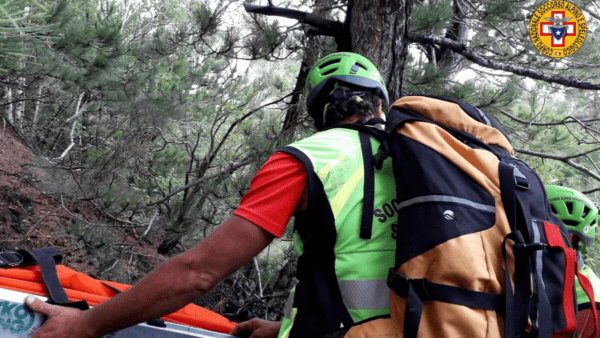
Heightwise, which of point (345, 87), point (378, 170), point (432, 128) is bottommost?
point (378, 170)

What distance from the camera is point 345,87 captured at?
2.05 m

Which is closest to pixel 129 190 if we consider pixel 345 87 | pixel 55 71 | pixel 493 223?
pixel 55 71

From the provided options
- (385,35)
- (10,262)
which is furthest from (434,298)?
(385,35)

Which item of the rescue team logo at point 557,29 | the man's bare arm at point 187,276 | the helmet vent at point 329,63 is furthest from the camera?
the rescue team logo at point 557,29

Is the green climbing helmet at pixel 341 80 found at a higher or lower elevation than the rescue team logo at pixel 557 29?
lower

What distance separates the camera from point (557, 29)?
17.1ft

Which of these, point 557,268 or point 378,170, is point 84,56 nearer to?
point 378,170

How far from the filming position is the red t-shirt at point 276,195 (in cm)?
144

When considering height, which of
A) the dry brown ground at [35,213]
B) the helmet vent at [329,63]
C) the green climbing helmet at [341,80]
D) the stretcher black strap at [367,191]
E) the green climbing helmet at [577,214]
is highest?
the helmet vent at [329,63]

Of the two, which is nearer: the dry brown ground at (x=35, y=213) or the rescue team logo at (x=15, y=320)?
the rescue team logo at (x=15, y=320)

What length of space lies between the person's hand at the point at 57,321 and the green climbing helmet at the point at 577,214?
267 cm

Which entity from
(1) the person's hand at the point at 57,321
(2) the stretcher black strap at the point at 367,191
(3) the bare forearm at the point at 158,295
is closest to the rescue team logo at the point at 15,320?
(1) the person's hand at the point at 57,321

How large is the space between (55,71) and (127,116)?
0.88 m

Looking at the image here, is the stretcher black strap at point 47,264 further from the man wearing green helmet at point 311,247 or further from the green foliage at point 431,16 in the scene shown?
the green foliage at point 431,16
